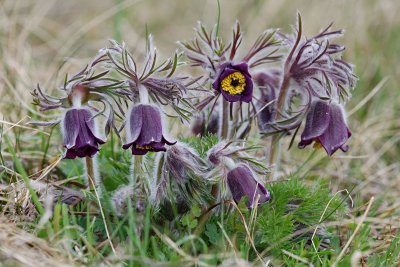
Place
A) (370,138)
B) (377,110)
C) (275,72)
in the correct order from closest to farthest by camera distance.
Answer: (275,72) < (370,138) < (377,110)

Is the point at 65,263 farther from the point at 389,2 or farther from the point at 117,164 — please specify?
the point at 389,2

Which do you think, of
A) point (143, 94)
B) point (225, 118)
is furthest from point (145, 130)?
point (225, 118)

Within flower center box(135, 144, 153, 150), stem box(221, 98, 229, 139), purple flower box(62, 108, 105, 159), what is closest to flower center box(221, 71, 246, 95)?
stem box(221, 98, 229, 139)

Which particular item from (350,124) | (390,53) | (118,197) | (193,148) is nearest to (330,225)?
(193,148)

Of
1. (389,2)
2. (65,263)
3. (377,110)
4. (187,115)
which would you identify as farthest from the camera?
(389,2)

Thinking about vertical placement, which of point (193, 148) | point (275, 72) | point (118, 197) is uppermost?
point (275, 72)

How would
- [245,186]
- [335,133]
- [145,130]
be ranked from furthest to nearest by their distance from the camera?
[335,133]
[245,186]
[145,130]

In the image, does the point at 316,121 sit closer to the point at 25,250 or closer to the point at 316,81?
the point at 316,81

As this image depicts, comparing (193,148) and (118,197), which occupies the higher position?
(193,148)
